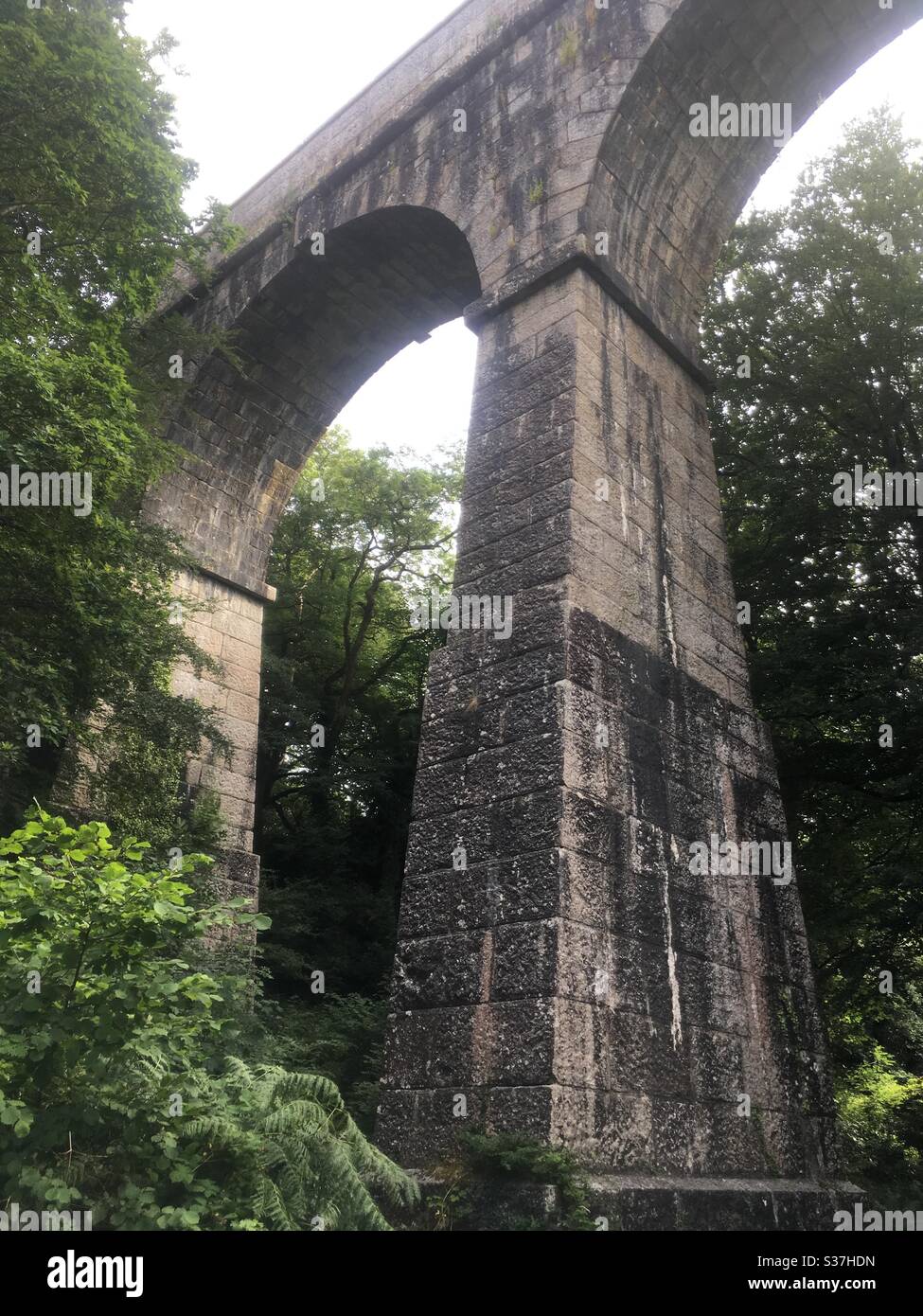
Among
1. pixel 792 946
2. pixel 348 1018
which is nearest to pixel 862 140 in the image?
pixel 792 946

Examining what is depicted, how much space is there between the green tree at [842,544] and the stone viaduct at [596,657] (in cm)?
264

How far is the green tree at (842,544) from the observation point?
29.1ft

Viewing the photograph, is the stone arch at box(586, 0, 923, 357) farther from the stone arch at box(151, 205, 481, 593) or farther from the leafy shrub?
the leafy shrub

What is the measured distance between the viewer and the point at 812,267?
464 inches

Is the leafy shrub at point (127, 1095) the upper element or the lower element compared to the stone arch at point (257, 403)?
lower

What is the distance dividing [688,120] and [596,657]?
4677 mm

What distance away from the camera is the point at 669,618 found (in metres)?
6.18

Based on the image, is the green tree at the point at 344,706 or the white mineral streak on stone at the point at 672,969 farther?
the green tree at the point at 344,706

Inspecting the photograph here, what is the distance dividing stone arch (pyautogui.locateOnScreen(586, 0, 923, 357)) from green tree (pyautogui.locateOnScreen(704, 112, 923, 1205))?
1.81 m

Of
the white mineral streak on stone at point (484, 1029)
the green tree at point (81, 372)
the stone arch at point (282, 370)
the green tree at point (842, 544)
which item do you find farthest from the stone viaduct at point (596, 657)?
the green tree at point (842, 544)

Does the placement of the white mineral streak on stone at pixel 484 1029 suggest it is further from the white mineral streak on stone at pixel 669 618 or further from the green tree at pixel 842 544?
the green tree at pixel 842 544

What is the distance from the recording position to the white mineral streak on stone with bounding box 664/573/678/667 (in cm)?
605

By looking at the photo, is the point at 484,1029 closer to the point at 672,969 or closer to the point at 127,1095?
the point at 672,969
